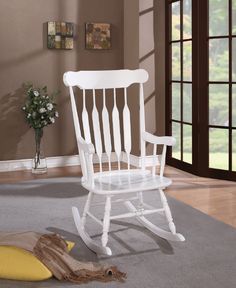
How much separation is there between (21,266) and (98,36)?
3748mm

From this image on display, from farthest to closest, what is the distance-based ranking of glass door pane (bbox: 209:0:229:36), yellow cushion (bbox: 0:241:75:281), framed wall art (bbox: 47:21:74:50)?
framed wall art (bbox: 47:21:74:50) → glass door pane (bbox: 209:0:229:36) → yellow cushion (bbox: 0:241:75:281)

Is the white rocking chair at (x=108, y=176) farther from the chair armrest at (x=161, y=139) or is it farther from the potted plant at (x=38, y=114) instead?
the potted plant at (x=38, y=114)

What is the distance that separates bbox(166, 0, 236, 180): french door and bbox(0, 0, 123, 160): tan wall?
32.7 inches

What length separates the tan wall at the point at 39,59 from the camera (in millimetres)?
5758

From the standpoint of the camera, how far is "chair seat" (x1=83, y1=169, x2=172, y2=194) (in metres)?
3.17

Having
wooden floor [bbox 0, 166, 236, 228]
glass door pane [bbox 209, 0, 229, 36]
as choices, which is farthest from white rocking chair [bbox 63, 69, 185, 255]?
glass door pane [bbox 209, 0, 229, 36]

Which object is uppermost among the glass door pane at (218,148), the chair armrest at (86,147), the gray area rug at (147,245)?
the chair armrest at (86,147)

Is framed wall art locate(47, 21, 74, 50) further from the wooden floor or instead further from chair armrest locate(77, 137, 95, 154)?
chair armrest locate(77, 137, 95, 154)

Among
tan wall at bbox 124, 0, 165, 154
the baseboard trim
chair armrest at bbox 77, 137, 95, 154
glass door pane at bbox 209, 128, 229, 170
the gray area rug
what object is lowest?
the gray area rug

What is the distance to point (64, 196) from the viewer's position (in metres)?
4.65

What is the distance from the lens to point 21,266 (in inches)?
111

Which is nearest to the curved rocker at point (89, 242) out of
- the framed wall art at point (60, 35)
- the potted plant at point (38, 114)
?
the potted plant at point (38, 114)

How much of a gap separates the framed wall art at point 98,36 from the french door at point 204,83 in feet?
2.31

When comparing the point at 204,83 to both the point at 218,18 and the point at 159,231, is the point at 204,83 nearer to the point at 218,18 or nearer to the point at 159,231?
the point at 218,18
